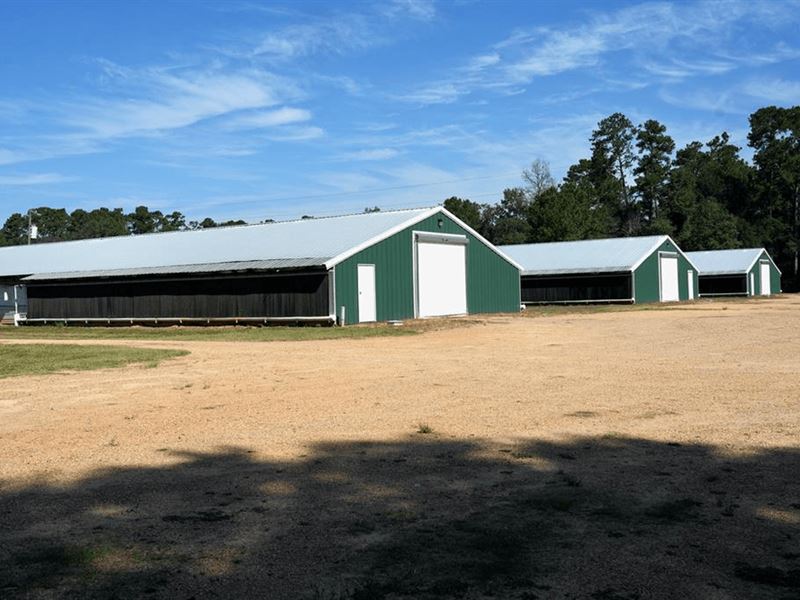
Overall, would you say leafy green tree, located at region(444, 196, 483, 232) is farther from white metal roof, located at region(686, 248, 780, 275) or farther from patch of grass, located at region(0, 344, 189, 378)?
patch of grass, located at region(0, 344, 189, 378)

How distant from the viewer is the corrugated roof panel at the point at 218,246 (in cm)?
3544

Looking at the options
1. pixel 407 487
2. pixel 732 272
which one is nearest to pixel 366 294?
pixel 407 487

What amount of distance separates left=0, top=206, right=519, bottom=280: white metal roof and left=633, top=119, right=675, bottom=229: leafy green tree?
68247 millimetres

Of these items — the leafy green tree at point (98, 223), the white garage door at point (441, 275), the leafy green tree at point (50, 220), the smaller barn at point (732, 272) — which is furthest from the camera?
the leafy green tree at point (50, 220)

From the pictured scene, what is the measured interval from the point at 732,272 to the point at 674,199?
97.8ft

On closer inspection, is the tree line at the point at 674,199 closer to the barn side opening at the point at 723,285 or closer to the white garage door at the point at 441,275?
the barn side opening at the point at 723,285

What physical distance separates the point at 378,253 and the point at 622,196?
82773 mm

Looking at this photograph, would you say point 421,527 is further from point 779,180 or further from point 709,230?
point 779,180

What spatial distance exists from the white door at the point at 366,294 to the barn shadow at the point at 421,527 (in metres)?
25.2

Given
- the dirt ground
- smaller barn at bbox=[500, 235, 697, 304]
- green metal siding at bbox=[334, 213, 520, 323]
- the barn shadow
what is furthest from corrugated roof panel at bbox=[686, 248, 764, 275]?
the barn shadow

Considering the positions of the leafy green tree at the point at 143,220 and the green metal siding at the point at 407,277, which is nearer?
the green metal siding at the point at 407,277

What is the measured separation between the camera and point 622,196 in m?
110

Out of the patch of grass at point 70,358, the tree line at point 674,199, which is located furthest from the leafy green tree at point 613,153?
the patch of grass at point 70,358

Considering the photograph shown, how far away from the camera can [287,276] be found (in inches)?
1309
